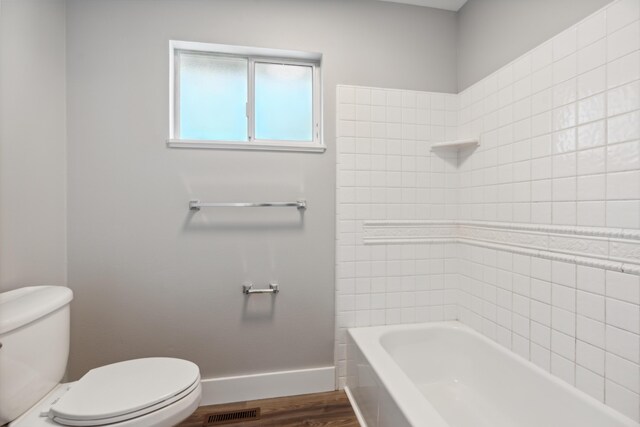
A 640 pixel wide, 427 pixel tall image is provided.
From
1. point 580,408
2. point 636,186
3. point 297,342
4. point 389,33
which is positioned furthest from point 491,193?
point 297,342

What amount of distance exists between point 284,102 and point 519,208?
1.50 m

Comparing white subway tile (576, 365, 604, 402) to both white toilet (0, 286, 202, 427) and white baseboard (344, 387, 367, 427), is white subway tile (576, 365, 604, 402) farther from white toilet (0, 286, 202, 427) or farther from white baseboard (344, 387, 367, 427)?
white toilet (0, 286, 202, 427)

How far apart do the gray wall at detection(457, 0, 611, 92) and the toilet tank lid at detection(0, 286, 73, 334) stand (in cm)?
244

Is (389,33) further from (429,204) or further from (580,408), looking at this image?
(580,408)

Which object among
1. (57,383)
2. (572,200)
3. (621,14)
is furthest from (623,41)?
(57,383)

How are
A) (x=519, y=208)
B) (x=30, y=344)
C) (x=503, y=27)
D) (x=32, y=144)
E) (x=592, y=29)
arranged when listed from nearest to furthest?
(x=30, y=344) < (x=592, y=29) < (x=32, y=144) < (x=519, y=208) < (x=503, y=27)

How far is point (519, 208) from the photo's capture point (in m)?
1.51

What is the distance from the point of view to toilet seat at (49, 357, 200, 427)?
100 cm

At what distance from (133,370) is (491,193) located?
202cm

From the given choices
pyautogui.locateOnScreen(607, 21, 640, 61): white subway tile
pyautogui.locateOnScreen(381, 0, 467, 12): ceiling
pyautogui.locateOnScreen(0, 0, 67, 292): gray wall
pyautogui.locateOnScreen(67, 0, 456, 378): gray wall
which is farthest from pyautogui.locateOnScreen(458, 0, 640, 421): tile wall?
pyautogui.locateOnScreen(0, 0, 67, 292): gray wall

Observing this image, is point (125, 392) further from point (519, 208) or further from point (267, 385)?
point (519, 208)

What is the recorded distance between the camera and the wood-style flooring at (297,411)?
153cm

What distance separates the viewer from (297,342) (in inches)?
70.7

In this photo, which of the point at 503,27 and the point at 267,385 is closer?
the point at 503,27
